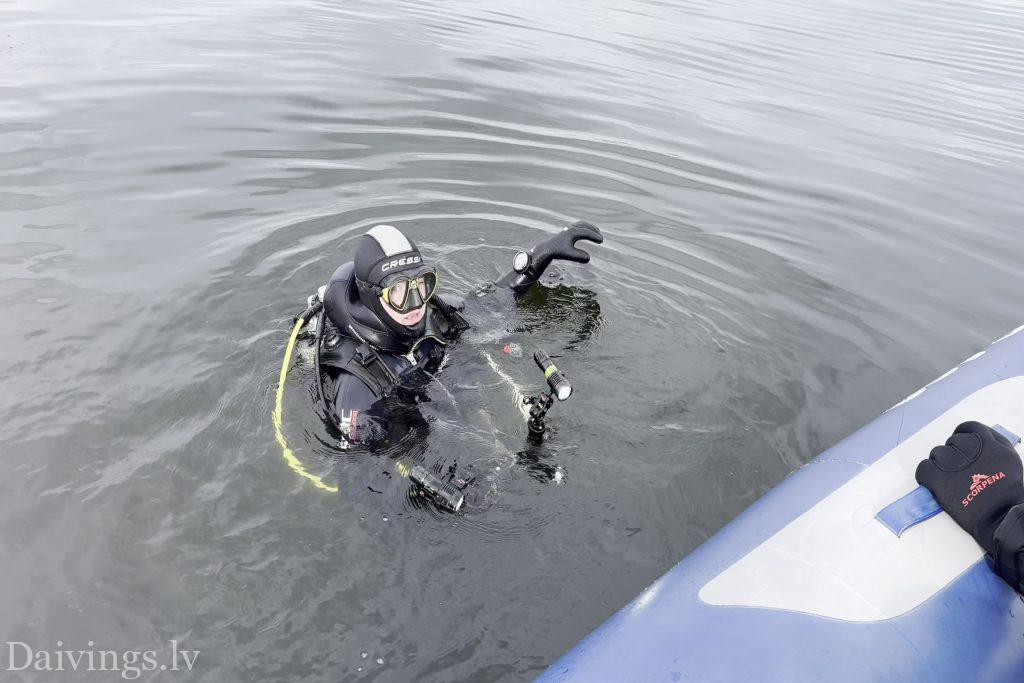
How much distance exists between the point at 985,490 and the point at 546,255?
396 centimetres

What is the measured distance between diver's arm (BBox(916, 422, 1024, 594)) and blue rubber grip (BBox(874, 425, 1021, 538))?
0.13 feet

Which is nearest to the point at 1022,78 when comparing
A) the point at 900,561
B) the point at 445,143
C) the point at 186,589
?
the point at 445,143

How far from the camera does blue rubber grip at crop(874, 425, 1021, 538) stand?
9.39 ft

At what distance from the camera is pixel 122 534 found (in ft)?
12.3

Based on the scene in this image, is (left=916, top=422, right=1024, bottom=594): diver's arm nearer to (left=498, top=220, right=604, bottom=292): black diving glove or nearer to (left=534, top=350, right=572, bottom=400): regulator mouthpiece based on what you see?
(left=534, top=350, right=572, bottom=400): regulator mouthpiece

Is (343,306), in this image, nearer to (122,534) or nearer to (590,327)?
(122,534)

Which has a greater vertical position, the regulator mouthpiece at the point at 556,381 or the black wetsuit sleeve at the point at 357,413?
the regulator mouthpiece at the point at 556,381

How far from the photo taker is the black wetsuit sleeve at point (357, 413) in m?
3.99

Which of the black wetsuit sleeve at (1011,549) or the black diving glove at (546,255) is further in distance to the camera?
the black diving glove at (546,255)

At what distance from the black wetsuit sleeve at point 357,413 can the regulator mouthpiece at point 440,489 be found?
61cm

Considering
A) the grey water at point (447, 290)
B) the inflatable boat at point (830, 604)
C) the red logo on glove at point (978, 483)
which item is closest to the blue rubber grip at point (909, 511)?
the inflatable boat at point (830, 604)

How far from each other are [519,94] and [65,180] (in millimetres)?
7914

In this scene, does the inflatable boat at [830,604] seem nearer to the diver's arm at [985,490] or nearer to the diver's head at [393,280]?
the diver's arm at [985,490]

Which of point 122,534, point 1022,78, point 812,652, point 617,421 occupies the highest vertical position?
point 1022,78
